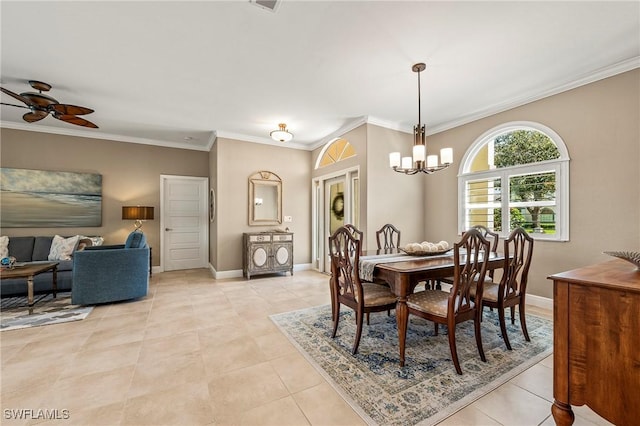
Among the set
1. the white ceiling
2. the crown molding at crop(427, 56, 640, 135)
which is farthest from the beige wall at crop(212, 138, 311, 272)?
the crown molding at crop(427, 56, 640, 135)

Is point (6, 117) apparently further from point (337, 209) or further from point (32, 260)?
point (337, 209)

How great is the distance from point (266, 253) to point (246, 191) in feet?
4.38

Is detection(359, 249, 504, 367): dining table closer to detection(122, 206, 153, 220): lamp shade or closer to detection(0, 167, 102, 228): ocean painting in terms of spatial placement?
detection(122, 206, 153, 220): lamp shade

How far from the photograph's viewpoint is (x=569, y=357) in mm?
1232

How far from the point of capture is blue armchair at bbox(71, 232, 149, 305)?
3248 millimetres

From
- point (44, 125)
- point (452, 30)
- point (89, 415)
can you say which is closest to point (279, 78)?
point (452, 30)

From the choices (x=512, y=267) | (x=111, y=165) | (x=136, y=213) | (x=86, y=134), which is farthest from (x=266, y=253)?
(x=86, y=134)

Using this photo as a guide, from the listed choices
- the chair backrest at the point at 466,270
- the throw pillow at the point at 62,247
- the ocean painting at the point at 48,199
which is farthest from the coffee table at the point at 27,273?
the chair backrest at the point at 466,270

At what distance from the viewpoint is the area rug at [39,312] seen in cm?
279

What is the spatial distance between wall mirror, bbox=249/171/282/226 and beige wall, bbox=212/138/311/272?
93mm

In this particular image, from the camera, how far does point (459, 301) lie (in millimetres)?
1992

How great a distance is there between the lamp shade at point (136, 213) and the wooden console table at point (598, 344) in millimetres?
5822

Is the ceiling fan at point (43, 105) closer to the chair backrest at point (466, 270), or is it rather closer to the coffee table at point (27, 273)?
the coffee table at point (27, 273)

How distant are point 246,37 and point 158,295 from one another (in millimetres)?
3671
